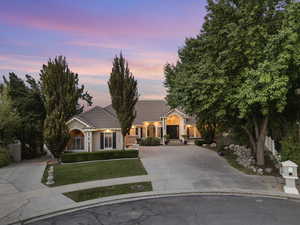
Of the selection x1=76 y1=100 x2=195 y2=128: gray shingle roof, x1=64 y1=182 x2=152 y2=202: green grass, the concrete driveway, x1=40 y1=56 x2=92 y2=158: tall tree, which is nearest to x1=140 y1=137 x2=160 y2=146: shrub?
x1=76 y1=100 x2=195 y2=128: gray shingle roof

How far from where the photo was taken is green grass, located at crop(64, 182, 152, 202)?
25.5 ft

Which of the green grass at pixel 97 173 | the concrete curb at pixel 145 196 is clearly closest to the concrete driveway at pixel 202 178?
the concrete curb at pixel 145 196

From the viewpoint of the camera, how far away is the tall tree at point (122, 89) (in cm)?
1668

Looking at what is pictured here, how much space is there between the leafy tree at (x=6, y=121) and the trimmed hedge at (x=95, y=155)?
6.07 metres

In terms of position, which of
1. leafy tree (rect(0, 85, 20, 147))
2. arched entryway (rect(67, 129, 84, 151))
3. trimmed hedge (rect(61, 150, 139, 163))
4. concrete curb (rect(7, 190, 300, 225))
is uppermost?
leafy tree (rect(0, 85, 20, 147))

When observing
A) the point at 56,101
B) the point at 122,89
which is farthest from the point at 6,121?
the point at 122,89

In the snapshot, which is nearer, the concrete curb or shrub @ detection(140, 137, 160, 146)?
the concrete curb

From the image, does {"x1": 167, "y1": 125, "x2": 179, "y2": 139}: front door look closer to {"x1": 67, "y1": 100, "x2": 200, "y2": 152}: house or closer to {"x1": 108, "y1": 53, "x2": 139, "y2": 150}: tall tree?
{"x1": 67, "y1": 100, "x2": 200, "y2": 152}: house

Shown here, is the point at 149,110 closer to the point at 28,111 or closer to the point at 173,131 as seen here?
the point at 173,131

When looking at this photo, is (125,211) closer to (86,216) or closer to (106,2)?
(86,216)

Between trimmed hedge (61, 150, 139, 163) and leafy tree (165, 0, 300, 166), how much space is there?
24.3 feet

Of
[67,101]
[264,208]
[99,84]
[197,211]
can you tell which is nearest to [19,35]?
[67,101]

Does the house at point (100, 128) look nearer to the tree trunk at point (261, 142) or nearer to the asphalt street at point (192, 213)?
the tree trunk at point (261, 142)

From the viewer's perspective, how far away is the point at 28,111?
19.4 m
